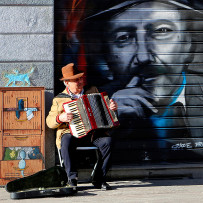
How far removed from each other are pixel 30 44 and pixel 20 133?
116 centimetres

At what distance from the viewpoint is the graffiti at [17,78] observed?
5.59 meters

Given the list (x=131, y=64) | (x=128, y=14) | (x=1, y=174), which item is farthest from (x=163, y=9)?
(x=1, y=174)

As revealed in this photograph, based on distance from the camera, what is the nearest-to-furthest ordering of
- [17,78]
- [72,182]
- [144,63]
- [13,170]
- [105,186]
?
1. [72,182]
2. [105,186]
3. [13,170]
4. [17,78]
5. [144,63]

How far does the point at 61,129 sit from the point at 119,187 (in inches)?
38.2

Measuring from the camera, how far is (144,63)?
599cm

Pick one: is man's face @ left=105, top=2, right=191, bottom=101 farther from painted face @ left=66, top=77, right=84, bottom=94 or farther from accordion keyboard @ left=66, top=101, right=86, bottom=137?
accordion keyboard @ left=66, top=101, right=86, bottom=137

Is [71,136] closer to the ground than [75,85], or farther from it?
closer to the ground

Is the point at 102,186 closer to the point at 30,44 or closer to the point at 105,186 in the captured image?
the point at 105,186

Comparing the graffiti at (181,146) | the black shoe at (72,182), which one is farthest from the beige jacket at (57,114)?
the graffiti at (181,146)

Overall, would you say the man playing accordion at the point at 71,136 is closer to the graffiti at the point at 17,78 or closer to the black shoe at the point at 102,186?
the black shoe at the point at 102,186

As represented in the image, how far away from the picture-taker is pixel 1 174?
5211mm

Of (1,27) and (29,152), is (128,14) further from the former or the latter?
(29,152)

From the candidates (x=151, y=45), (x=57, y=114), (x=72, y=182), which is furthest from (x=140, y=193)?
(x=151, y=45)

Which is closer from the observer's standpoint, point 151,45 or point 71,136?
point 71,136
